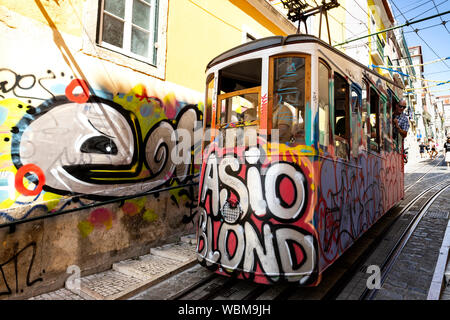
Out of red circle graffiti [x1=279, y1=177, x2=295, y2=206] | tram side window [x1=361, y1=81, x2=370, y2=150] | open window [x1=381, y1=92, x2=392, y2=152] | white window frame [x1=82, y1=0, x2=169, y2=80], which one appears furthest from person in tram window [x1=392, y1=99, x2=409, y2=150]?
white window frame [x1=82, y1=0, x2=169, y2=80]

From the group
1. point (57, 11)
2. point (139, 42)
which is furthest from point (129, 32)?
point (57, 11)

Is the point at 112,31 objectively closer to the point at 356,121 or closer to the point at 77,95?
the point at 77,95

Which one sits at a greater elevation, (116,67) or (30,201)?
(116,67)

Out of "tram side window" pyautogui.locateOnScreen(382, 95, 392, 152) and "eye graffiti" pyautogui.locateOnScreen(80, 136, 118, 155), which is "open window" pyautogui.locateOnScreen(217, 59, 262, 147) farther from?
"tram side window" pyautogui.locateOnScreen(382, 95, 392, 152)

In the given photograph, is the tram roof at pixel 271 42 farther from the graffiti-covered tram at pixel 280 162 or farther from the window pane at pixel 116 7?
the window pane at pixel 116 7

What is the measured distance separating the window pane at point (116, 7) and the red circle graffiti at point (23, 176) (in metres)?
2.81

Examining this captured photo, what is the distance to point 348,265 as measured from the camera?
13.4ft

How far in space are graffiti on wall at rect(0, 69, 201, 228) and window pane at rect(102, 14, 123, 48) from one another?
84cm

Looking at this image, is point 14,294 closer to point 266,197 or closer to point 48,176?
point 48,176

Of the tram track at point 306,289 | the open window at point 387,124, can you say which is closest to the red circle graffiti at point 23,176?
the tram track at point 306,289
